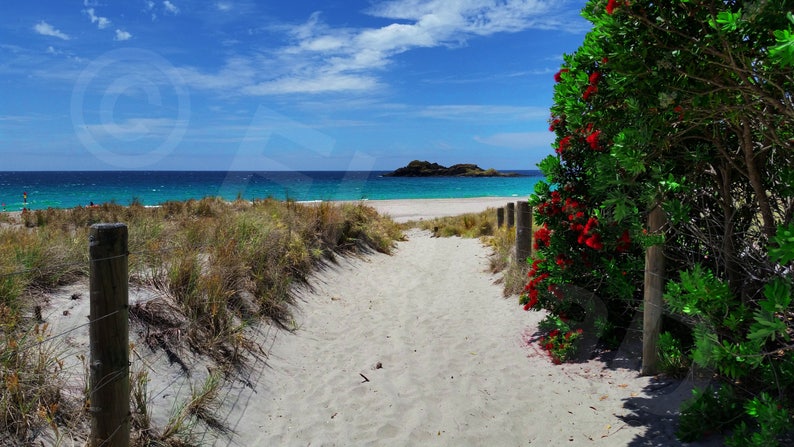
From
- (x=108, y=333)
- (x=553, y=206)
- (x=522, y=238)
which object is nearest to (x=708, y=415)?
(x=553, y=206)

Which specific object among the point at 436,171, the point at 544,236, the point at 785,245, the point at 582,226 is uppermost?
the point at 436,171

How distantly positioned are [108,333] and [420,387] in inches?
118

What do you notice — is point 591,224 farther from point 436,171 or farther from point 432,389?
point 436,171

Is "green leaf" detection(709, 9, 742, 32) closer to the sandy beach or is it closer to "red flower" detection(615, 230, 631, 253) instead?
"red flower" detection(615, 230, 631, 253)

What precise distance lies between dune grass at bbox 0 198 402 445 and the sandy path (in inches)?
17.9

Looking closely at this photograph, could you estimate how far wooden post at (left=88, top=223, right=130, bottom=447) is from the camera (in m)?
3.01

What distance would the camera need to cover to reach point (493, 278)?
9.66m

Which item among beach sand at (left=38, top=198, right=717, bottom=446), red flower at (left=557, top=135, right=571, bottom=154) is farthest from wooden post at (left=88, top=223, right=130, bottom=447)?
red flower at (left=557, top=135, right=571, bottom=154)

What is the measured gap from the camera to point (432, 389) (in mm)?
5020

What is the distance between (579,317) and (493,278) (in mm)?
3709

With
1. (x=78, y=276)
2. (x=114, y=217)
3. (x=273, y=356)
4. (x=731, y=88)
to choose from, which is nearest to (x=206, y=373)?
(x=273, y=356)

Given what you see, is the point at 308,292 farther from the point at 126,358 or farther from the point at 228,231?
the point at 126,358

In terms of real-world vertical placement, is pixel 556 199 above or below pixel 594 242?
above

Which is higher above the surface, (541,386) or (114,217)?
(114,217)
